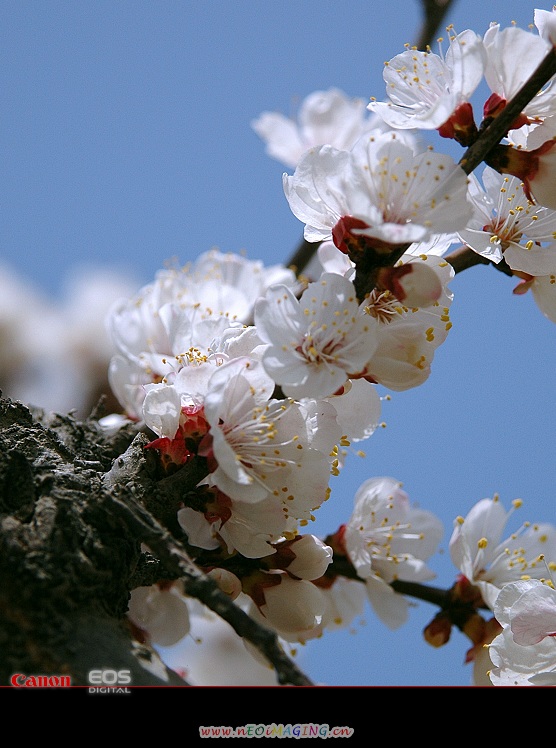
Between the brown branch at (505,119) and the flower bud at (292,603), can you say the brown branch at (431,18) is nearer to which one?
the brown branch at (505,119)

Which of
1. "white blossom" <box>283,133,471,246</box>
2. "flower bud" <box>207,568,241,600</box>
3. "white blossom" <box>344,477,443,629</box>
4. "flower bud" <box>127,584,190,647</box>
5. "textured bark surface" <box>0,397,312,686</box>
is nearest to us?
"textured bark surface" <box>0,397,312,686</box>

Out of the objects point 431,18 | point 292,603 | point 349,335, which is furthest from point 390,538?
point 431,18

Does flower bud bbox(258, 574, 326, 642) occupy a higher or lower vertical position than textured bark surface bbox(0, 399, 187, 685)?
lower

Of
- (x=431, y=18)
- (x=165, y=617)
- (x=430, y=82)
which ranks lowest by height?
(x=165, y=617)

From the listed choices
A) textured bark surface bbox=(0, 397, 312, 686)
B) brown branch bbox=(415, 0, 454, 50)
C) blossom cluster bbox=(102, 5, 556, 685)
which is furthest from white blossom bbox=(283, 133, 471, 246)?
brown branch bbox=(415, 0, 454, 50)

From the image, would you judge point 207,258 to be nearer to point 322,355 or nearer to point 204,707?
point 322,355

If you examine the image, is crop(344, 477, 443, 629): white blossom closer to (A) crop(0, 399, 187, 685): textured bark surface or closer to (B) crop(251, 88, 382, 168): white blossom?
(A) crop(0, 399, 187, 685): textured bark surface

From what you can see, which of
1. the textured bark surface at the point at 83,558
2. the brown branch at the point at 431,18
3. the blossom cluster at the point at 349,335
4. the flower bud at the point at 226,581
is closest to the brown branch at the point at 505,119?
the blossom cluster at the point at 349,335

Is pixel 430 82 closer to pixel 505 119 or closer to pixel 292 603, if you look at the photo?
pixel 505 119
